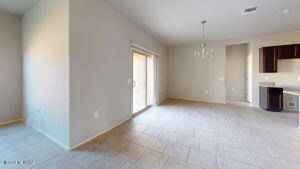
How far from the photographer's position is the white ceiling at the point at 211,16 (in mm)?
2454

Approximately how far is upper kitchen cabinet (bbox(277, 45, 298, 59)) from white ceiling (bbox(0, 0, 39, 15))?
6.91 meters

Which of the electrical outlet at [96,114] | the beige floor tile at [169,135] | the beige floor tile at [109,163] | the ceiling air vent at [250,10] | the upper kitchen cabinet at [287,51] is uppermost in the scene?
the ceiling air vent at [250,10]

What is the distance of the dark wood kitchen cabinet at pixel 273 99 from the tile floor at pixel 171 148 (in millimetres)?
1123

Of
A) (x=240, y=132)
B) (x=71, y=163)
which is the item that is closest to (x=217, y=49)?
(x=240, y=132)

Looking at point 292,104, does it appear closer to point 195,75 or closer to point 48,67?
point 195,75

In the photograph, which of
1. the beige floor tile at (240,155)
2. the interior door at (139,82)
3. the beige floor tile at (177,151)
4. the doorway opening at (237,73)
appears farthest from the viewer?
the doorway opening at (237,73)

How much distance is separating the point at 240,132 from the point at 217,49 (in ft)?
12.5

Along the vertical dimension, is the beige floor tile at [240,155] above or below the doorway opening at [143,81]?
below

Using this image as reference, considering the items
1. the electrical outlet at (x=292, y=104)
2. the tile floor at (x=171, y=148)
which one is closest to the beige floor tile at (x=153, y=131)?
the tile floor at (x=171, y=148)

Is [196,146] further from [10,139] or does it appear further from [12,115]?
[12,115]

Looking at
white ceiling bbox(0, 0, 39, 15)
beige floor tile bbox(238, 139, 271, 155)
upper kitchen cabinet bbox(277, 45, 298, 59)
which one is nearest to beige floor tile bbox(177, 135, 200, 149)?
beige floor tile bbox(238, 139, 271, 155)

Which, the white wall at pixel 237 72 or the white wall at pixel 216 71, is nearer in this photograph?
the white wall at pixel 216 71

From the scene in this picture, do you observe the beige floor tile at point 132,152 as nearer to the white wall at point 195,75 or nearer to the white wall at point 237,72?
the white wall at point 195,75

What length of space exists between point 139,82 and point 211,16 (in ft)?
9.29
